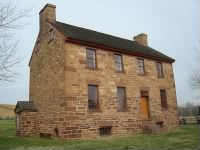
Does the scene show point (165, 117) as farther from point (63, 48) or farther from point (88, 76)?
point (63, 48)

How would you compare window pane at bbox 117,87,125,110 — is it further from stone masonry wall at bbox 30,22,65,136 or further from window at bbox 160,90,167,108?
window at bbox 160,90,167,108

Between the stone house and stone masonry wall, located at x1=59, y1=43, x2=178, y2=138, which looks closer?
stone masonry wall, located at x1=59, y1=43, x2=178, y2=138

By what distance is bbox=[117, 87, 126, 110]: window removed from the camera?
66.3 feet

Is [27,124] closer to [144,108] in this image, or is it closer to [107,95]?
[107,95]

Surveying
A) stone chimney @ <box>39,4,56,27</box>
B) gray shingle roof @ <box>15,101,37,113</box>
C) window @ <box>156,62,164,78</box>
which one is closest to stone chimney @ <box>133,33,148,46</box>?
window @ <box>156,62,164,78</box>

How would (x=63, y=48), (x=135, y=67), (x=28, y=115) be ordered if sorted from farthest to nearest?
(x=135, y=67), (x=28, y=115), (x=63, y=48)

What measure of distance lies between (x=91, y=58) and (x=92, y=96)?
291 cm

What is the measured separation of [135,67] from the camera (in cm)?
2219

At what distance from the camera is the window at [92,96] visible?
Answer: 18.4m

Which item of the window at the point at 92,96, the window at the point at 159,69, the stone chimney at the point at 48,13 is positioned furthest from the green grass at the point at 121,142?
the stone chimney at the point at 48,13

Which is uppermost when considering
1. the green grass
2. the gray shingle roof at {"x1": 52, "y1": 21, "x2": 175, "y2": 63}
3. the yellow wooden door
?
the gray shingle roof at {"x1": 52, "y1": 21, "x2": 175, "y2": 63}

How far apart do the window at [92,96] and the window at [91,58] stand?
1.58 meters

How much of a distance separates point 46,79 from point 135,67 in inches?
299

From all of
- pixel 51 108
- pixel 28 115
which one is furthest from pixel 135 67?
pixel 28 115
